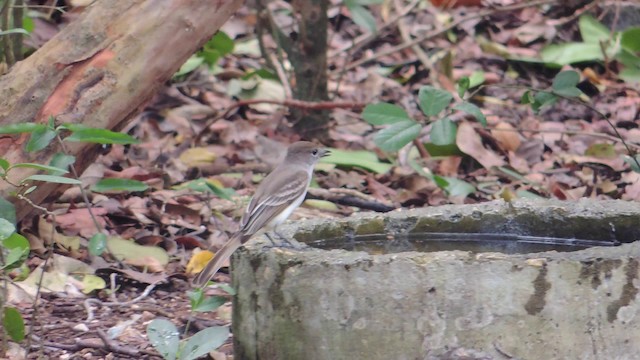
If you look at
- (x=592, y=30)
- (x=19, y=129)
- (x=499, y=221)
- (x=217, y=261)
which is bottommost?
(x=592, y=30)

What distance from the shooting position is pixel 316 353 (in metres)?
3.72

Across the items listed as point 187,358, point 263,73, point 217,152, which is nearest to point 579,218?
point 187,358

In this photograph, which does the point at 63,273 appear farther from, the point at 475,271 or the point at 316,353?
the point at 475,271

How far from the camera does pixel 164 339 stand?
158 inches

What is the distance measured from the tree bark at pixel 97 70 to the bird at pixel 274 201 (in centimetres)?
74

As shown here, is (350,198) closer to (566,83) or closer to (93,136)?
(566,83)

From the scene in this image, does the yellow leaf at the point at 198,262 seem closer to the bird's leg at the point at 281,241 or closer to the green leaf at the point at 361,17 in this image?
the bird's leg at the point at 281,241

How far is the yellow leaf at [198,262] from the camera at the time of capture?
5359 mm

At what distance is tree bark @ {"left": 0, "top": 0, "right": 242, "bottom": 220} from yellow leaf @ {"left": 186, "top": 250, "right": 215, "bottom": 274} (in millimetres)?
688

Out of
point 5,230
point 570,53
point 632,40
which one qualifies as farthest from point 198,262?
point 570,53

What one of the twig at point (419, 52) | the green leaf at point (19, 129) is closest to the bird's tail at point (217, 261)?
the green leaf at point (19, 129)

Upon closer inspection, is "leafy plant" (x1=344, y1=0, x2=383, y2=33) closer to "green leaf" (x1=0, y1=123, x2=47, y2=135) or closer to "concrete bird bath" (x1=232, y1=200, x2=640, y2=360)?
"green leaf" (x1=0, y1=123, x2=47, y2=135)

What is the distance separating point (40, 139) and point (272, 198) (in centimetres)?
103

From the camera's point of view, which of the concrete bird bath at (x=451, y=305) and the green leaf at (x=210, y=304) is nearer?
the concrete bird bath at (x=451, y=305)
